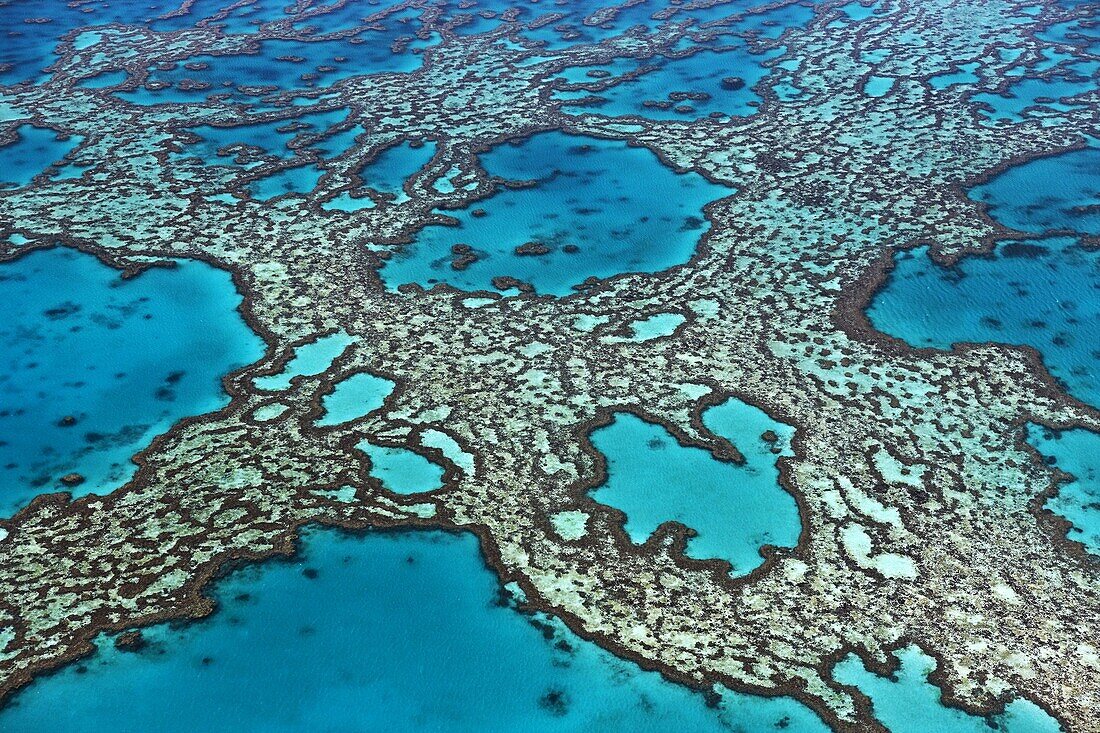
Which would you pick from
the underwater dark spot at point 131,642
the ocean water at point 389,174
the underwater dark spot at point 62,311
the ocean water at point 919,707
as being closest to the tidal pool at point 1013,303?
the ocean water at point 919,707

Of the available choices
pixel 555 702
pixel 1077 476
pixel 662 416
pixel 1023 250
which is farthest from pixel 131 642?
pixel 1023 250

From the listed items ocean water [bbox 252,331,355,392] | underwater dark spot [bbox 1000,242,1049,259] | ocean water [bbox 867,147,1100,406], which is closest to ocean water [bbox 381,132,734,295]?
ocean water [bbox 252,331,355,392]

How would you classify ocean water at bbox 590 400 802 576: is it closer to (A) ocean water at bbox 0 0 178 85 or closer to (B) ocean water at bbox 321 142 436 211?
(B) ocean water at bbox 321 142 436 211

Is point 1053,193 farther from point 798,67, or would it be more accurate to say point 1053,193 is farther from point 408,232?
point 408,232

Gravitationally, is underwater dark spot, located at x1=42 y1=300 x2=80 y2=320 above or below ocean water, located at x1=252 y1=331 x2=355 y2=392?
above

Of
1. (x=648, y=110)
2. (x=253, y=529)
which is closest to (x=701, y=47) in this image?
(x=648, y=110)

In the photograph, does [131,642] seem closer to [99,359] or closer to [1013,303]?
[99,359]

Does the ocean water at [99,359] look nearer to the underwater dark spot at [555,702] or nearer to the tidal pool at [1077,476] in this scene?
the underwater dark spot at [555,702]
